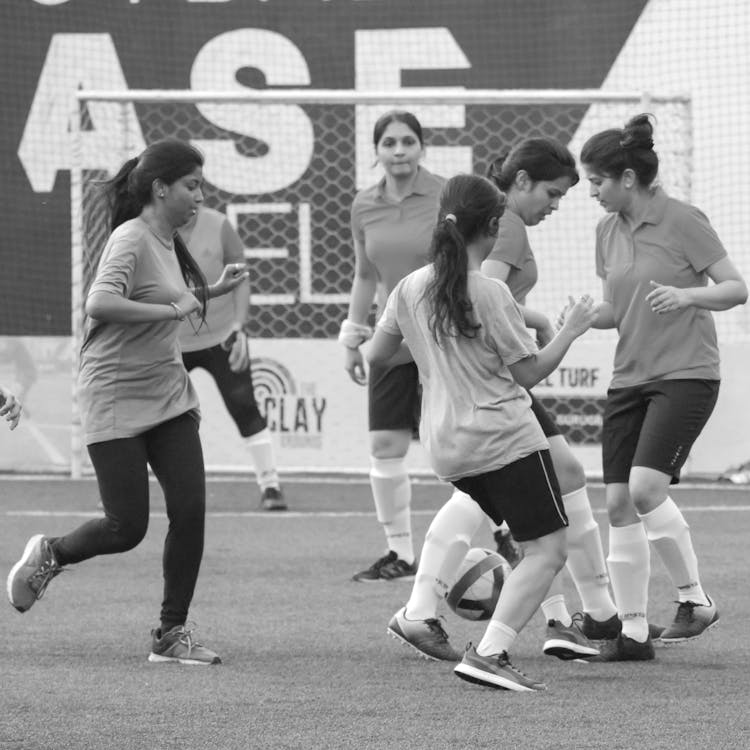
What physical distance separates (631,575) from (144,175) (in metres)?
2.15

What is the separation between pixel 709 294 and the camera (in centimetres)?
563

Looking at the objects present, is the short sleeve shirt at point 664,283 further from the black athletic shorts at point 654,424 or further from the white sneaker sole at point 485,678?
the white sneaker sole at point 485,678


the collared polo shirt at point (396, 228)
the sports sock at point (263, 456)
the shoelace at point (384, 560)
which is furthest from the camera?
the sports sock at point (263, 456)

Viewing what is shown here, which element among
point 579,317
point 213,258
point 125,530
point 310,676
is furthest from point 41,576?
point 213,258

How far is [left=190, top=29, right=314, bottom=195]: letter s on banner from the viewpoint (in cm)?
1248

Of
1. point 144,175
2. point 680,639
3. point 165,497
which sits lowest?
point 680,639

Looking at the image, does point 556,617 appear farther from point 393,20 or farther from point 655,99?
point 393,20

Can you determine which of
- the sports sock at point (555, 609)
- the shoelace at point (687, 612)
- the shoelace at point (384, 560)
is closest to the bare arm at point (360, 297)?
the shoelace at point (384, 560)

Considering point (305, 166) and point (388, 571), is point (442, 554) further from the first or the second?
point (305, 166)

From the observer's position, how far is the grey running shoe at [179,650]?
5754 millimetres

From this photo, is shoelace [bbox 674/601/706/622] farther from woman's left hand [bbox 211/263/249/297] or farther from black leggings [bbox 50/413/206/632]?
woman's left hand [bbox 211/263/249/297]

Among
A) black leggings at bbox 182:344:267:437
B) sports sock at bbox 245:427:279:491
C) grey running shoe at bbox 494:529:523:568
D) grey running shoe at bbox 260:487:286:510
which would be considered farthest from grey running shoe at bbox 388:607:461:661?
grey running shoe at bbox 260:487:286:510

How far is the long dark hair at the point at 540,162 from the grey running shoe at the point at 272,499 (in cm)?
473

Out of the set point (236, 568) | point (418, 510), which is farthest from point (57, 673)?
point (418, 510)
